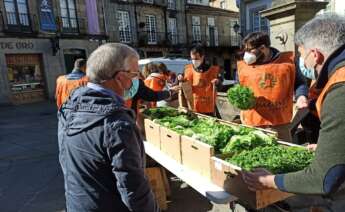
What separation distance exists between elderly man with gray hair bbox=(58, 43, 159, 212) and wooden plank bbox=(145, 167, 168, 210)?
6.73ft

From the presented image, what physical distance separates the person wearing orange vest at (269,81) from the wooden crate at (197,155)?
43.2 inches

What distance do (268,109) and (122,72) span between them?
83.3 inches

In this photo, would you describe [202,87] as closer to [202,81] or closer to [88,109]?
[202,81]

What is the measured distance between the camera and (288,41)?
17.4ft

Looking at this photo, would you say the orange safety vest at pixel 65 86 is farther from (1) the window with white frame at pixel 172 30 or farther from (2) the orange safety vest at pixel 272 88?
(1) the window with white frame at pixel 172 30

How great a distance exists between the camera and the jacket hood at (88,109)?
160 cm

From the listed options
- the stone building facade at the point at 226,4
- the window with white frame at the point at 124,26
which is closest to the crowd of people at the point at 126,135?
the window with white frame at the point at 124,26

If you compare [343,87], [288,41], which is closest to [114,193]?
[343,87]

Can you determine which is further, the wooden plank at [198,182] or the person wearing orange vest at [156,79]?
the person wearing orange vest at [156,79]

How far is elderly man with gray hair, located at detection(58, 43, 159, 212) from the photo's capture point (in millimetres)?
1577

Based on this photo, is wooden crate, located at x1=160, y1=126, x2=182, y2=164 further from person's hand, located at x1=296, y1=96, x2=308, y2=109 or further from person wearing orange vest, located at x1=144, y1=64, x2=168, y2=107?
person wearing orange vest, located at x1=144, y1=64, x2=168, y2=107

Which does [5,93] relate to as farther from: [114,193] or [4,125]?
[114,193]

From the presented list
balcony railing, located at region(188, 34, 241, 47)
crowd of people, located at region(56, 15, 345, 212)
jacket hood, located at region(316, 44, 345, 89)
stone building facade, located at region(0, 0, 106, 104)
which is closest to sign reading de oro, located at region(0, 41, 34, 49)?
stone building facade, located at region(0, 0, 106, 104)

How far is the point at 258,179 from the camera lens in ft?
6.07
